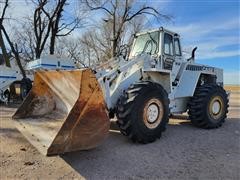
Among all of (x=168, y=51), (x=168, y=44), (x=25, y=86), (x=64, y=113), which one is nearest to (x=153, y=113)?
(x=64, y=113)

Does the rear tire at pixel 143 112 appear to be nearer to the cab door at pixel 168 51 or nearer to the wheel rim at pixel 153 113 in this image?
the wheel rim at pixel 153 113

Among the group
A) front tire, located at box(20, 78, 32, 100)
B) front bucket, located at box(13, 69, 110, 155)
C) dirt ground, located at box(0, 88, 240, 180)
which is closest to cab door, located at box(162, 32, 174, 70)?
dirt ground, located at box(0, 88, 240, 180)

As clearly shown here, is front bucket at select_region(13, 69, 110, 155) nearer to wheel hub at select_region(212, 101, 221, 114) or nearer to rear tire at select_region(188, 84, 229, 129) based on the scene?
rear tire at select_region(188, 84, 229, 129)

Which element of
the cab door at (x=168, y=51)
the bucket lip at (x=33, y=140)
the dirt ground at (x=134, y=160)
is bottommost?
the dirt ground at (x=134, y=160)

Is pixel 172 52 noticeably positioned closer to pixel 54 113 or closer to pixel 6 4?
pixel 54 113

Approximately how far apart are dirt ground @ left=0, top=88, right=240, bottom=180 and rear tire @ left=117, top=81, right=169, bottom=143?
0.24 metres

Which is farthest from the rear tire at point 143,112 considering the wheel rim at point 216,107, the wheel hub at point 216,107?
the wheel hub at point 216,107

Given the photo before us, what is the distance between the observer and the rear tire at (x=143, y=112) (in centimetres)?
526

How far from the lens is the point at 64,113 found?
5.79 m

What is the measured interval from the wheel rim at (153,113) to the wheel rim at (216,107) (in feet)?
6.17

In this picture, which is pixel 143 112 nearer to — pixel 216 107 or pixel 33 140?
pixel 33 140

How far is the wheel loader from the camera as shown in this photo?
4273mm

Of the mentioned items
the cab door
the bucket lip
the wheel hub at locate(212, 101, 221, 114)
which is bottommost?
the bucket lip

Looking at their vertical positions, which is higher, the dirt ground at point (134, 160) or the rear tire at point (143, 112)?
the rear tire at point (143, 112)
